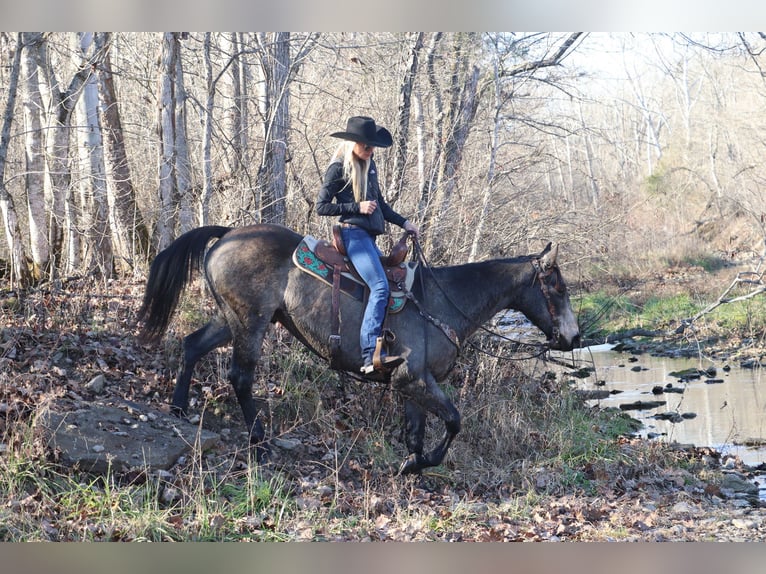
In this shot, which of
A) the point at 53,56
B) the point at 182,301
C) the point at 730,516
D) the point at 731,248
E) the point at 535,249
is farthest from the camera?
the point at 731,248

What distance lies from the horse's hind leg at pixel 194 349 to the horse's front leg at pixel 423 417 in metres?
1.94

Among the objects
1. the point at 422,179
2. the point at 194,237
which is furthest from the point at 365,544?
the point at 422,179

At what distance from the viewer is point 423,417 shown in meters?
7.50

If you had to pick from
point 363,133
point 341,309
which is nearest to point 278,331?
point 341,309

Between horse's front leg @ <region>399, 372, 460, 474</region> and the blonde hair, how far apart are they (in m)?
1.74

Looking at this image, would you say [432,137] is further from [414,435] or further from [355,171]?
[414,435]

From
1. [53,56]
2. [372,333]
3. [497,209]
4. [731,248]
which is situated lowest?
[731,248]

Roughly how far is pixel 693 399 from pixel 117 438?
391 inches

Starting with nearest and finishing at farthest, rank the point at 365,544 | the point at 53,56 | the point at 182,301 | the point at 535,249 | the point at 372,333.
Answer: the point at 365,544
the point at 372,333
the point at 182,301
the point at 535,249
the point at 53,56

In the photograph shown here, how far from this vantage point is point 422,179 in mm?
11062

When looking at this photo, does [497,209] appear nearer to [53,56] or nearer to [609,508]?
[609,508]

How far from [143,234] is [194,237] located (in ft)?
17.5

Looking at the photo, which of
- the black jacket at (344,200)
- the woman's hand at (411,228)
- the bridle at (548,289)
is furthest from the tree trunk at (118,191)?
the bridle at (548,289)

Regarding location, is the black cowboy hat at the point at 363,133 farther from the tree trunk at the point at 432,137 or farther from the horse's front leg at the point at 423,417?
the tree trunk at the point at 432,137
